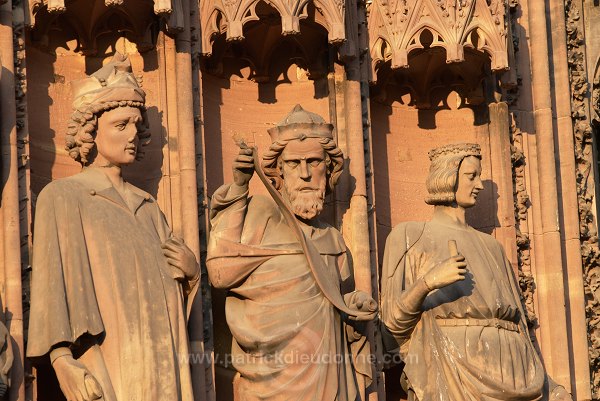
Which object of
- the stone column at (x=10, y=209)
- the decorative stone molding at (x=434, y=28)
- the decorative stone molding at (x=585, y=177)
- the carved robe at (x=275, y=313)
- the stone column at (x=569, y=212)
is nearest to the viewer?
the stone column at (x=10, y=209)

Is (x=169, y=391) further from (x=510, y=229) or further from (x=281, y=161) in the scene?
(x=510, y=229)

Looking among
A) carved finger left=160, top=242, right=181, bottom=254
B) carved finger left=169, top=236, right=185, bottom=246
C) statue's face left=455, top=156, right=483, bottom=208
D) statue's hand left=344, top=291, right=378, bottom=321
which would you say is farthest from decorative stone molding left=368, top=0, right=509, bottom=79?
carved finger left=160, top=242, right=181, bottom=254

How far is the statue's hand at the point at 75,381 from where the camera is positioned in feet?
42.5

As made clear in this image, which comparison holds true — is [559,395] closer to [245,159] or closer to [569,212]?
[569,212]

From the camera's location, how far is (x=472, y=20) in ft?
50.6

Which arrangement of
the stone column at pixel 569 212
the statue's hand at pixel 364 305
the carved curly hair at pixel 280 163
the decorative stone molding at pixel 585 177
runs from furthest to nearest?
the decorative stone molding at pixel 585 177 → the stone column at pixel 569 212 → the carved curly hair at pixel 280 163 → the statue's hand at pixel 364 305

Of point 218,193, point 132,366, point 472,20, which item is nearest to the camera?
point 132,366

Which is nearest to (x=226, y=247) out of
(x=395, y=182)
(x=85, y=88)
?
(x=85, y=88)

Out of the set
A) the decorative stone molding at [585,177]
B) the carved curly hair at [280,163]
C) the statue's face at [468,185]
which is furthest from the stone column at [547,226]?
the carved curly hair at [280,163]

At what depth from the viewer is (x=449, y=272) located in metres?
14.0

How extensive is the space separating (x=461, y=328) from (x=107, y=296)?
2440 mm

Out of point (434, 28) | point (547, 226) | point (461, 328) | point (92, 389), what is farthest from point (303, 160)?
point (547, 226)

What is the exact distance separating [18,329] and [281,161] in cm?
208

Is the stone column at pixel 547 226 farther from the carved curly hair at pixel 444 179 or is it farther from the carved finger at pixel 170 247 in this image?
the carved finger at pixel 170 247
